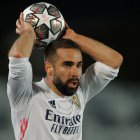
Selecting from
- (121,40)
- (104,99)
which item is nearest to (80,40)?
(104,99)

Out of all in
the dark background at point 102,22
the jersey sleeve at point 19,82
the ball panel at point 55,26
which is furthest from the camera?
the dark background at point 102,22

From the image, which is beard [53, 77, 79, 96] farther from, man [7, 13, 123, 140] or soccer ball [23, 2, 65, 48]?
soccer ball [23, 2, 65, 48]

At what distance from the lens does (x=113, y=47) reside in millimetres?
4492

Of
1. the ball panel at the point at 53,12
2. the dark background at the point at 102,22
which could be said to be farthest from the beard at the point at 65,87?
the dark background at the point at 102,22

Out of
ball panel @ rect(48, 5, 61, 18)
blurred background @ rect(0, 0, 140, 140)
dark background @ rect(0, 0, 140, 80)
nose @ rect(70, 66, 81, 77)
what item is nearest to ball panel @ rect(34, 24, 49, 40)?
ball panel @ rect(48, 5, 61, 18)

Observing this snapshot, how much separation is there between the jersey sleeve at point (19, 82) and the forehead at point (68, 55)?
23cm

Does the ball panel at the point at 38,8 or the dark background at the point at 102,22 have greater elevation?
the ball panel at the point at 38,8

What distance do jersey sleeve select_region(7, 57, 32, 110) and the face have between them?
0.57 feet

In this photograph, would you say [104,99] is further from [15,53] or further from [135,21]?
[15,53]

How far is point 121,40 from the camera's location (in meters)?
4.55

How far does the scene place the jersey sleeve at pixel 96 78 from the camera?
94.7 inches

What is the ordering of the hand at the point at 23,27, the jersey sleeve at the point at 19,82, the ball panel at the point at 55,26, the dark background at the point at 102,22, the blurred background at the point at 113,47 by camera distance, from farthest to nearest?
the dark background at the point at 102,22 < the blurred background at the point at 113,47 < the ball panel at the point at 55,26 < the hand at the point at 23,27 < the jersey sleeve at the point at 19,82

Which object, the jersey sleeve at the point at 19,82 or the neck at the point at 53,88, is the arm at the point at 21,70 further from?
the neck at the point at 53,88

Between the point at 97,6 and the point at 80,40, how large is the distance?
225cm
